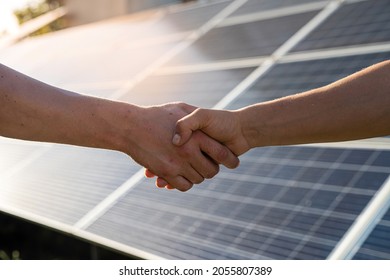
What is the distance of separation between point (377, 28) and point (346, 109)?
2398 millimetres

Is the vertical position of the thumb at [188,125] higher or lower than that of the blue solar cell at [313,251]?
higher

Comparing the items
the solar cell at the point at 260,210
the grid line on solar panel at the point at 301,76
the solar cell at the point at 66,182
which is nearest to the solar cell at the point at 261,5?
the grid line on solar panel at the point at 301,76

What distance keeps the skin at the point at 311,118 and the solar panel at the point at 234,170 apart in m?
0.40

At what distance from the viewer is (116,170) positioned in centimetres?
523

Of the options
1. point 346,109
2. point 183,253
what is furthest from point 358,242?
point 183,253

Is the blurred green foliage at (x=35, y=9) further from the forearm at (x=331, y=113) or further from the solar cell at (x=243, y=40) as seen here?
the forearm at (x=331, y=113)

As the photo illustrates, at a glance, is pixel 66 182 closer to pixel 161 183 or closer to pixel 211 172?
pixel 161 183

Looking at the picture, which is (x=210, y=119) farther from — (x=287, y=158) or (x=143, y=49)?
(x=143, y=49)

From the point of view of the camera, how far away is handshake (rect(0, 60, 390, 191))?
128 inches

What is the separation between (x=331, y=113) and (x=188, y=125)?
92 centimetres

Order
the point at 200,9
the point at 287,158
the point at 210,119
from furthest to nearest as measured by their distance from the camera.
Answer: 1. the point at 200,9
2. the point at 287,158
3. the point at 210,119

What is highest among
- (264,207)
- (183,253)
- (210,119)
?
(210,119)

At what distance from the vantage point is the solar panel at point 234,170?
375 centimetres

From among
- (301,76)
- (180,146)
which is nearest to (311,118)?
(180,146)
